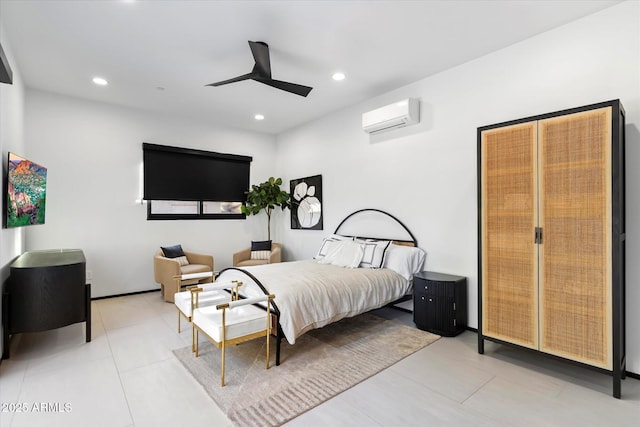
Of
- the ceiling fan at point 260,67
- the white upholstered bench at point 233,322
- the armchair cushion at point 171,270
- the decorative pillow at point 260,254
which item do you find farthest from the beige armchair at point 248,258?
the ceiling fan at point 260,67

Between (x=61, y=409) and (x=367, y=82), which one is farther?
(x=367, y=82)

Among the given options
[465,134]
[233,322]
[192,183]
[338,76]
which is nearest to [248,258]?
[192,183]

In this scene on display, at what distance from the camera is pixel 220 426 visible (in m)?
1.94

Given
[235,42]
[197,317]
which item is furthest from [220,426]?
[235,42]

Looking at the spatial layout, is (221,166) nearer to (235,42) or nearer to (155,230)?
(155,230)

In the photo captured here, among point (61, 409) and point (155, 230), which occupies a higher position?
point (155, 230)

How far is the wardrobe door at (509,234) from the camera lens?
2627 millimetres

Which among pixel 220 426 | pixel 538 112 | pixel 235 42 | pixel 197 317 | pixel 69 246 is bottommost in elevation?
pixel 220 426

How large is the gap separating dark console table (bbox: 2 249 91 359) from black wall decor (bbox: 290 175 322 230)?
3455 millimetres

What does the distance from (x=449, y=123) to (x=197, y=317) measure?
341cm

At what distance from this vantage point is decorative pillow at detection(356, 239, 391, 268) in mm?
3956

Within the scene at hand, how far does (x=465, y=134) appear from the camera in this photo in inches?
141

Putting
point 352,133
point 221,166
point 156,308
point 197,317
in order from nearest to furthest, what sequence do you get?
1. point 197,317
2. point 156,308
3. point 352,133
4. point 221,166

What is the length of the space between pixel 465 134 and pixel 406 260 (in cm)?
161
